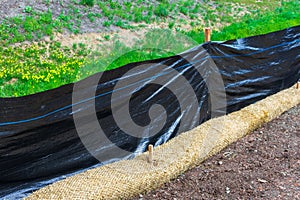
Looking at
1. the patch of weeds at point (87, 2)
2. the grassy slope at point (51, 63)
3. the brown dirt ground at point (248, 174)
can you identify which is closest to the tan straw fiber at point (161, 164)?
the brown dirt ground at point (248, 174)

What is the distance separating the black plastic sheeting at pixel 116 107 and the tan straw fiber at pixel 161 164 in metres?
0.14

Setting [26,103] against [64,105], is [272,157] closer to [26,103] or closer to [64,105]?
[64,105]

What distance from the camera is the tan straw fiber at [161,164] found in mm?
3578

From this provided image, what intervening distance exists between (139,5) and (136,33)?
10.7 feet

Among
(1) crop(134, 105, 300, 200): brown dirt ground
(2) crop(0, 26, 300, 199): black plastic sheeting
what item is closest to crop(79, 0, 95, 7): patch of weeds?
(2) crop(0, 26, 300, 199): black plastic sheeting

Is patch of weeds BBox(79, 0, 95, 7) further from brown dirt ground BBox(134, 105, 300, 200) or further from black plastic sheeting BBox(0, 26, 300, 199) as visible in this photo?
brown dirt ground BBox(134, 105, 300, 200)

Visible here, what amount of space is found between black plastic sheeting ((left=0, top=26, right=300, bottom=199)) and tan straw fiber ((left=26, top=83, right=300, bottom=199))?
14 cm

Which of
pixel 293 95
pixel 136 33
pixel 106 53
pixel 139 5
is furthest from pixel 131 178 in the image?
pixel 139 5

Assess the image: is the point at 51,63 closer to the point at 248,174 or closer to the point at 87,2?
the point at 87,2

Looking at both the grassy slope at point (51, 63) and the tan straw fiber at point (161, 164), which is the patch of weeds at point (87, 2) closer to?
the grassy slope at point (51, 63)

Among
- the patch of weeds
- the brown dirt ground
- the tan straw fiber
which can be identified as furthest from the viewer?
the patch of weeds

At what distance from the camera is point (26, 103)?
10.9ft

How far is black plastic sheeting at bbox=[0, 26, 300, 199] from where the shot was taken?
339cm

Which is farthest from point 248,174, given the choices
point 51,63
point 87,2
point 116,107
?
point 87,2
